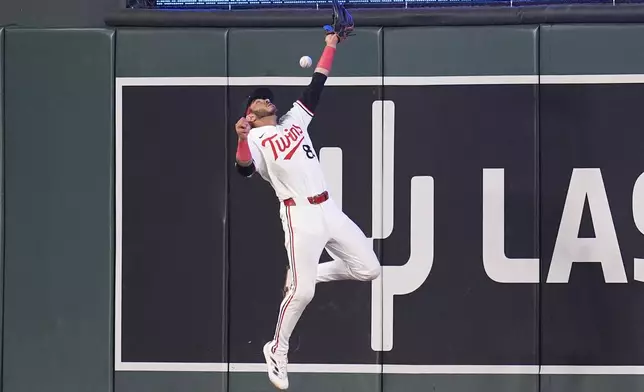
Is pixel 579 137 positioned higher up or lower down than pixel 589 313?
higher up

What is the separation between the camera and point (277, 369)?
589 centimetres

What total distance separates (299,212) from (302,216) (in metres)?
0.03

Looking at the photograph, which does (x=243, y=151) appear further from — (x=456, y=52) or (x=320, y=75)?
(x=456, y=52)

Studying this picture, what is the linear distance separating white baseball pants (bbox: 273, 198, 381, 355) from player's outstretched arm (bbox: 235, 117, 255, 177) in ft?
1.18

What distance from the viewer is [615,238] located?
6.70 m

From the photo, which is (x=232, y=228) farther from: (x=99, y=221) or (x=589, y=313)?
(x=589, y=313)

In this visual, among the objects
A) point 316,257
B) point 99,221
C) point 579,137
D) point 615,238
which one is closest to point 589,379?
point 615,238

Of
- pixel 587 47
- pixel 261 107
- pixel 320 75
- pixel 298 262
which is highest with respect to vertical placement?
pixel 587 47

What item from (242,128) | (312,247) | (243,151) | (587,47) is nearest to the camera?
(242,128)

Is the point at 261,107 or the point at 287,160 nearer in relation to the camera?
the point at 287,160

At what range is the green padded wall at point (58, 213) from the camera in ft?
22.4

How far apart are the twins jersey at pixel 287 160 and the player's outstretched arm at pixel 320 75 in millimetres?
190

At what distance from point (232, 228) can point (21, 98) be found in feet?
5.29

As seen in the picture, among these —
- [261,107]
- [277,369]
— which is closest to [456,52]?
[261,107]
